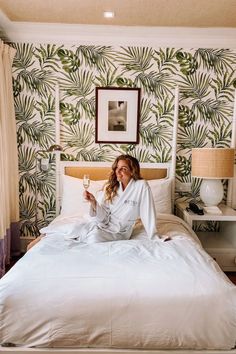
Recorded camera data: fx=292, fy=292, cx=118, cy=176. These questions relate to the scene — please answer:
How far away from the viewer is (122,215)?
8.07 ft

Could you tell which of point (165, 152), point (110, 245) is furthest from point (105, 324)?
point (165, 152)

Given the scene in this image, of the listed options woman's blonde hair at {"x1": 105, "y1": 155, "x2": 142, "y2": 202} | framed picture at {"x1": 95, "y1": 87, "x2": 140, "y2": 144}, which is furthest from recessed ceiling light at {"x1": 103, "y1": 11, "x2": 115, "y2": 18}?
woman's blonde hair at {"x1": 105, "y1": 155, "x2": 142, "y2": 202}

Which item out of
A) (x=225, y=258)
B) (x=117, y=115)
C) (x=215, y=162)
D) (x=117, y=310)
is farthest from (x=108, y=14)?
(x=225, y=258)

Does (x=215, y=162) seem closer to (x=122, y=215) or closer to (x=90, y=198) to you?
(x=122, y=215)

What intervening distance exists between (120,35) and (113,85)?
1.79 feet

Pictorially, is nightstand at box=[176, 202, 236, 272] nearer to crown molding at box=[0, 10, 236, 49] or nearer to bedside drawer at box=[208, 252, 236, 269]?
bedside drawer at box=[208, 252, 236, 269]

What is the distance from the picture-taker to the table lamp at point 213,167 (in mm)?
3049

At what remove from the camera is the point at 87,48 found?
333 centimetres

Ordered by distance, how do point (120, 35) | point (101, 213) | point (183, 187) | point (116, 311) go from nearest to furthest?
point (116, 311) < point (101, 213) < point (120, 35) < point (183, 187)

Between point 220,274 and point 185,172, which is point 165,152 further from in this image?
point 220,274

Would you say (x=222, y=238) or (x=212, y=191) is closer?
(x=212, y=191)

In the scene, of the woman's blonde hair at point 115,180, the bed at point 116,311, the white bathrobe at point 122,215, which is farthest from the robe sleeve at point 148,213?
the bed at point 116,311

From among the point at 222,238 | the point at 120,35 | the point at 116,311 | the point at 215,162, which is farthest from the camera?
the point at 222,238

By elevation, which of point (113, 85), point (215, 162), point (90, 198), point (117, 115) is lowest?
point (90, 198)
